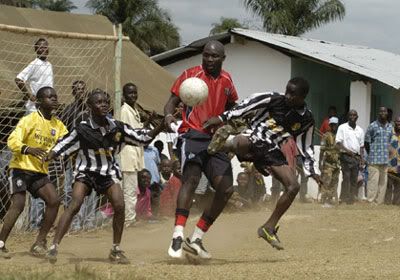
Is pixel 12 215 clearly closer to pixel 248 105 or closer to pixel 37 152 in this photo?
pixel 37 152

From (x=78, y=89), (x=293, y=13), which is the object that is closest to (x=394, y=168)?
(x=78, y=89)

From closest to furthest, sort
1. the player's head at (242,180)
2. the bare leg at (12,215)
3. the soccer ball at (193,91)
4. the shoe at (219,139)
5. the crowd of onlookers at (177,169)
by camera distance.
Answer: the soccer ball at (193,91)
the shoe at (219,139)
the bare leg at (12,215)
the crowd of onlookers at (177,169)
the player's head at (242,180)

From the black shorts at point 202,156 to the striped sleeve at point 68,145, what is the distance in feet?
3.53

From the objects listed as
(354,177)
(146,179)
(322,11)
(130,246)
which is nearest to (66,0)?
(322,11)

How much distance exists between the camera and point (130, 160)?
13.3 meters

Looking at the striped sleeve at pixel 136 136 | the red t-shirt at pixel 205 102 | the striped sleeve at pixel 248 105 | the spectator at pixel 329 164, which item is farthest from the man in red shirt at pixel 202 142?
the spectator at pixel 329 164

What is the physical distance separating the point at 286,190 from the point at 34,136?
2.82 meters

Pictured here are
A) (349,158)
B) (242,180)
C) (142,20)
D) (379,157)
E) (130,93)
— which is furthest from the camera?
(142,20)

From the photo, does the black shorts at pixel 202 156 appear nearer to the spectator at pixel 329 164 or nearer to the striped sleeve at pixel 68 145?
the striped sleeve at pixel 68 145

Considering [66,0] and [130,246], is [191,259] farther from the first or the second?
[66,0]

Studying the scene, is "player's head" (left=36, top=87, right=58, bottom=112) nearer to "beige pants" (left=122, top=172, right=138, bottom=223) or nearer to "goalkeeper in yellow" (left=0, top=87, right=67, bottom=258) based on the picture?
"goalkeeper in yellow" (left=0, top=87, right=67, bottom=258)

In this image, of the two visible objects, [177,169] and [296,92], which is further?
[177,169]

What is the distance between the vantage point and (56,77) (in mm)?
13773

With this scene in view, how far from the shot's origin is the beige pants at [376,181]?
18750 millimetres
